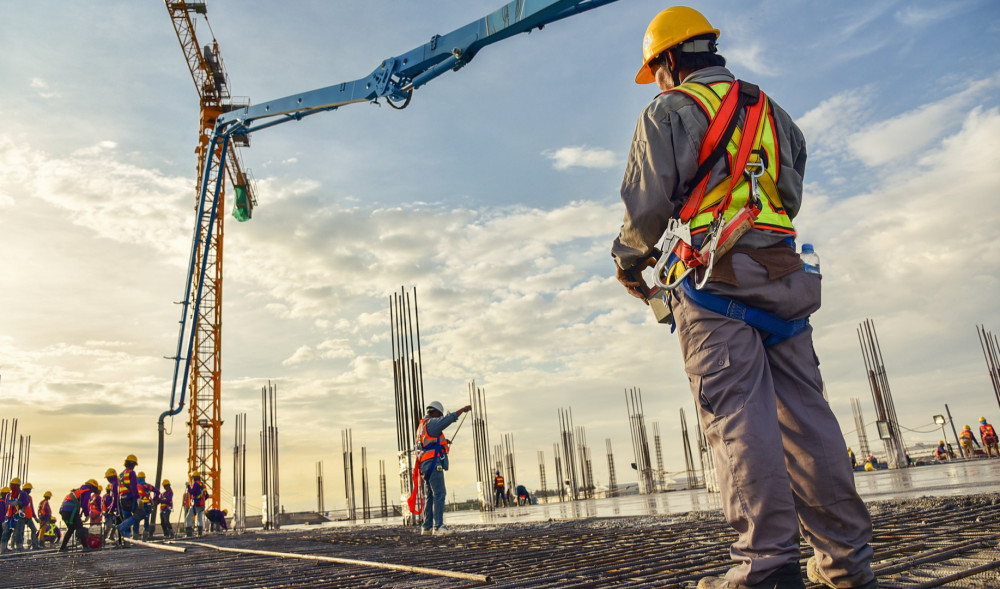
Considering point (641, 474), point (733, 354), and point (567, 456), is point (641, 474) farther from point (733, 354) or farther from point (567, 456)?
point (733, 354)

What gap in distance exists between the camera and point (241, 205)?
27812 mm

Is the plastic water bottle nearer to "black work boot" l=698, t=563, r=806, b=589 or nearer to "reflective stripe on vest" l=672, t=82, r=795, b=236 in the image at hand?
"reflective stripe on vest" l=672, t=82, r=795, b=236

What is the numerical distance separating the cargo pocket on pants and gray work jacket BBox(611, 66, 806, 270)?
34 centimetres

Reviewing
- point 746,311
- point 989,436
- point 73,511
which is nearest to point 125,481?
point 73,511

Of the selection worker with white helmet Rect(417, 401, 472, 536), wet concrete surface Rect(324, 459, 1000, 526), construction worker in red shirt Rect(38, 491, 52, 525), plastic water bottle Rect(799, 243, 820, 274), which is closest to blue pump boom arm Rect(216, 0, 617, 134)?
worker with white helmet Rect(417, 401, 472, 536)

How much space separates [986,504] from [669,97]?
3509mm

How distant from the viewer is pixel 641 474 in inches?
943

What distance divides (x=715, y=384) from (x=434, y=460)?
238 inches

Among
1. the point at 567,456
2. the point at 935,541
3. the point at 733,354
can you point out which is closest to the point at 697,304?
the point at 733,354

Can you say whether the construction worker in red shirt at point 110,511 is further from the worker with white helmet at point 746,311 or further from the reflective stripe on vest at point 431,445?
the worker with white helmet at point 746,311

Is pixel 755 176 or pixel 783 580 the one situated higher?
pixel 755 176

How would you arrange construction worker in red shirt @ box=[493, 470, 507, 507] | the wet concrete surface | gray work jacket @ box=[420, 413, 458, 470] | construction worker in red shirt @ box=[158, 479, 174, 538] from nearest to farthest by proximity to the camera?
the wet concrete surface → gray work jacket @ box=[420, 413, 458, 470] → construction worker in red shirt @ box=[158, 479, 174, 538] → construction worker in red shirt @ box=[493, 470, 507, 507]

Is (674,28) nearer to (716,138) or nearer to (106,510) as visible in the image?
(716,138)

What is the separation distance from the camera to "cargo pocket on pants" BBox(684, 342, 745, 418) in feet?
5.84
